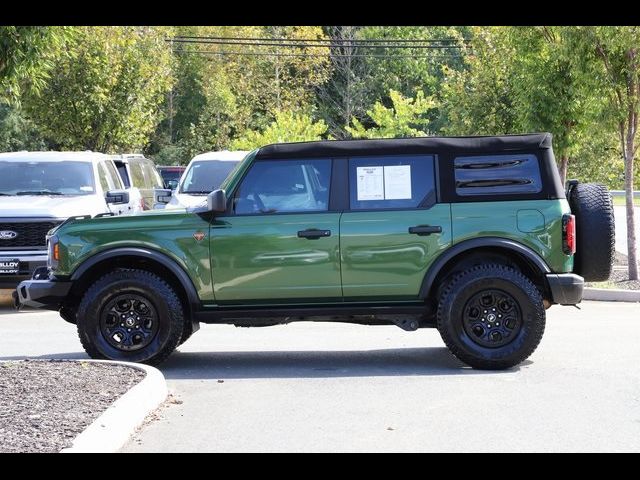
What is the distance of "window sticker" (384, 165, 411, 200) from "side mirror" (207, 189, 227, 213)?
1428 mm

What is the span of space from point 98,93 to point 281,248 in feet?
66.7

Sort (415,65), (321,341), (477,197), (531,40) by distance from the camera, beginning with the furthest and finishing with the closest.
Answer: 1. (415,65)
2. (531,40)
3. (321,341)
4. (477,197)

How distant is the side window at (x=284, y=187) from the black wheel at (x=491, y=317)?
4.71 feet

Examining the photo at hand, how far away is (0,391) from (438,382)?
3483mm

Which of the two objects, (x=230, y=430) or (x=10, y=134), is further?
(x=10, y=134)

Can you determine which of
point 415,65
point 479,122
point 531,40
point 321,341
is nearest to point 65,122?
point 479,122

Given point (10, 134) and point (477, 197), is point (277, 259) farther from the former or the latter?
point (10, 134)

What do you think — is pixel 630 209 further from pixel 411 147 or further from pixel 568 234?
pixel 411 147

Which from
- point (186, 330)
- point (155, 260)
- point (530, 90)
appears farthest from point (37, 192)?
point (530, 90)

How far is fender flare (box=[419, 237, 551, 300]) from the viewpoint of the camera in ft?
31.8

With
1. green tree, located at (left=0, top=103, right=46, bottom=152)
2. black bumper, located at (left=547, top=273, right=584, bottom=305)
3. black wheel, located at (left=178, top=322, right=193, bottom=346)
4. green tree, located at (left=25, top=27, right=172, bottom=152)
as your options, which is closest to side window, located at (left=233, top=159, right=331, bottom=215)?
black wheel, located at (left=178, top=322, right=193, bottom=346)

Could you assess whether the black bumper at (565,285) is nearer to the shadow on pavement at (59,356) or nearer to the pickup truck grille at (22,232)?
the shadow on pavement at (59,356)

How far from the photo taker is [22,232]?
15320 mm

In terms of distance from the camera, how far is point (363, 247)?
32.1 feet
